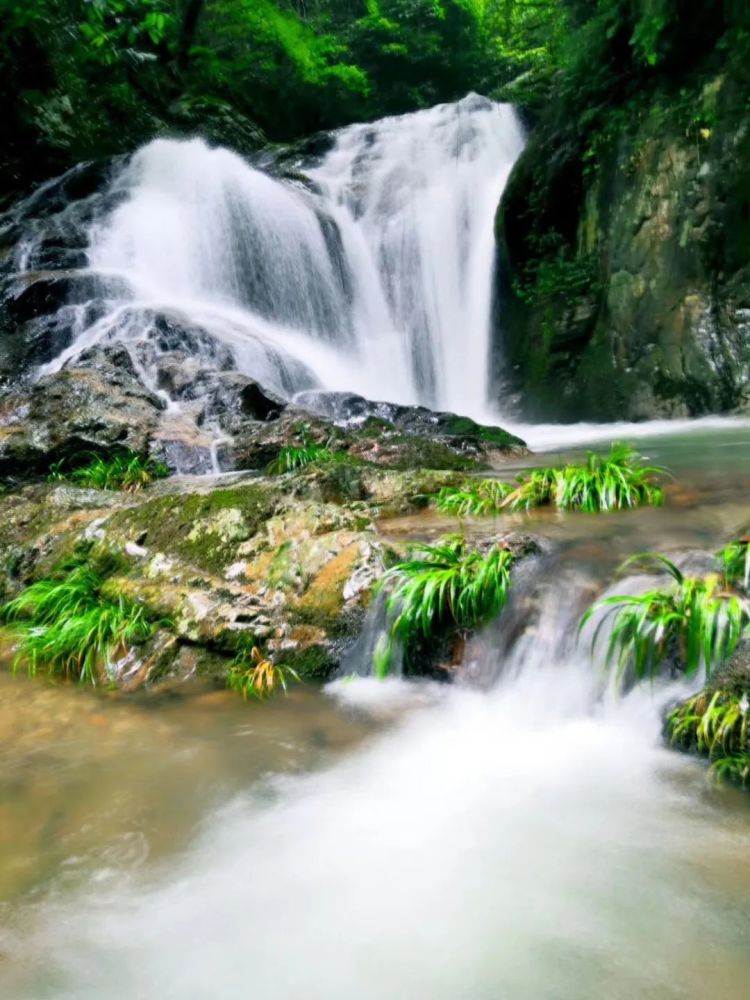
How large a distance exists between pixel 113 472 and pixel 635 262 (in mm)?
7733

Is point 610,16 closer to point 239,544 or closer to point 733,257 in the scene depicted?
point 733,257

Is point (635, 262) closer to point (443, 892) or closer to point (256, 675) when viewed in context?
point (256, 675)

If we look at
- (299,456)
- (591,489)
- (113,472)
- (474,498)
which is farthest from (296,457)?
(591,489)

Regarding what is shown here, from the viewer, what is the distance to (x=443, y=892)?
7.32ft

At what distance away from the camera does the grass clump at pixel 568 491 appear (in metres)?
5.19

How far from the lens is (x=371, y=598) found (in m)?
4.22

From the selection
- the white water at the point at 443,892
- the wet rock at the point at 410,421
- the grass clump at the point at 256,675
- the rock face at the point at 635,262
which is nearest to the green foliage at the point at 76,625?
the grass clump at the point at 256,675

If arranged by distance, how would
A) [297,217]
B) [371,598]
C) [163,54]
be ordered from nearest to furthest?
1. [371,598]
2. [297,217]
3. [163,54]

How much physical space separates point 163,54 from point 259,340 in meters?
13.5

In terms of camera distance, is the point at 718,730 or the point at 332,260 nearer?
the point at 718,730

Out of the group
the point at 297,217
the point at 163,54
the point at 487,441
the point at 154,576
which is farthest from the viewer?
the point at 163,54

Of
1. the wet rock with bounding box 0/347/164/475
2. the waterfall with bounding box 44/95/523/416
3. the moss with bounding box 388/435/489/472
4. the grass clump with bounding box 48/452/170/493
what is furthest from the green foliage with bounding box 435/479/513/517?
the waterfall with bounding box 44/95/523/416

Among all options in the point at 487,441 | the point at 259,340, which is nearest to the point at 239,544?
the point at 487,441

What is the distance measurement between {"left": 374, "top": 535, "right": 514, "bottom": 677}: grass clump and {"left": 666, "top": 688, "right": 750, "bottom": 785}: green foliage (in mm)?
1121
